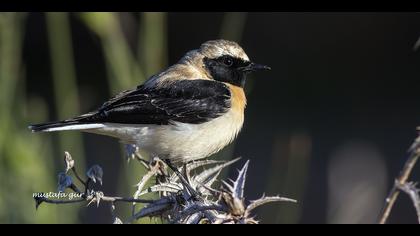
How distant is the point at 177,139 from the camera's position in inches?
172

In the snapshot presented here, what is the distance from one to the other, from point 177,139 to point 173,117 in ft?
0.46

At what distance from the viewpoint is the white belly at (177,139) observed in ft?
14.2

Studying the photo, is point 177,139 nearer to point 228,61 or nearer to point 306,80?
point 228,61

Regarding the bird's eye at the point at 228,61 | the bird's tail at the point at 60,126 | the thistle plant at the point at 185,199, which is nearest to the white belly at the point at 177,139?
the bird's tail at the point at 60,126

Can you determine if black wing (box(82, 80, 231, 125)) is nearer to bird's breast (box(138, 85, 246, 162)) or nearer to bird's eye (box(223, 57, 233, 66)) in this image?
bird's breast (box(138, 85, 246, 162))

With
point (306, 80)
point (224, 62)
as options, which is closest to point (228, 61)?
point (224, 62)

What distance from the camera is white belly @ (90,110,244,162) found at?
434 cm

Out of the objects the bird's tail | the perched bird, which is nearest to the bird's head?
the perched bird

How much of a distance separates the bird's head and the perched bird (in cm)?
23

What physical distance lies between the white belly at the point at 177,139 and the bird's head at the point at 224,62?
623 millimetres

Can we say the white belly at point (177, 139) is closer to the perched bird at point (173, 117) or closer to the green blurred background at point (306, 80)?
the perched bird at point (173, 117)

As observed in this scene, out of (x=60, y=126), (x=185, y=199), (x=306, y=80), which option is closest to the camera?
(x=185, y=199)

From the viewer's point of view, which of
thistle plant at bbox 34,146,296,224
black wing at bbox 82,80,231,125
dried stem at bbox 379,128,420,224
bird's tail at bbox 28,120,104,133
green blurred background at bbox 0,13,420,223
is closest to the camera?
dried stem at bbox 379,128,420,224
